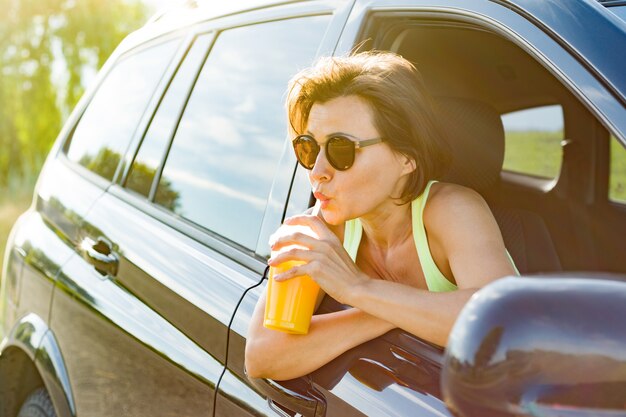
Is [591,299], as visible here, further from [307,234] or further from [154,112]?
[154,112]

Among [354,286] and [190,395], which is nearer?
[354,286]

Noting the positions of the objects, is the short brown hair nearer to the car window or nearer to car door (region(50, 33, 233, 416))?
the car window

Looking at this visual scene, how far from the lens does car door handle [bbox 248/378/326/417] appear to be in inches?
68.7

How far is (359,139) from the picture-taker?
1.88 meters

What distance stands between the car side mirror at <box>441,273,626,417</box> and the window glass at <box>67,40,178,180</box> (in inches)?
92.4

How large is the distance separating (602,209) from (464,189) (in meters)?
1.91

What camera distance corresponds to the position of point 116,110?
3.54 m

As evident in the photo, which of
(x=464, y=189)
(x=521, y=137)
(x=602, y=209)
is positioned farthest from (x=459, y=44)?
(x=521, y=137)

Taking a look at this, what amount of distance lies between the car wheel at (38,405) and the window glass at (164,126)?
0.79m

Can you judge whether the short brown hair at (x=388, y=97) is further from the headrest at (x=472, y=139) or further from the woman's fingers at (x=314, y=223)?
the headrest at (x=472, y=139)

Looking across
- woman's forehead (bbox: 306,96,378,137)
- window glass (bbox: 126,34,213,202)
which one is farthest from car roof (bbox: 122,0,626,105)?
window glass (bbox: 126,34,213,202)

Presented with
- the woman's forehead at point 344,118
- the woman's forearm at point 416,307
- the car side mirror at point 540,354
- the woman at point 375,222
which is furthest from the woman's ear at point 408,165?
the car side mirror at point 540,354

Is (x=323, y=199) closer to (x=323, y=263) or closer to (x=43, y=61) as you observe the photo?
(x=323, y=263)

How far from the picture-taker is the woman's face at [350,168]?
1.87 meters
